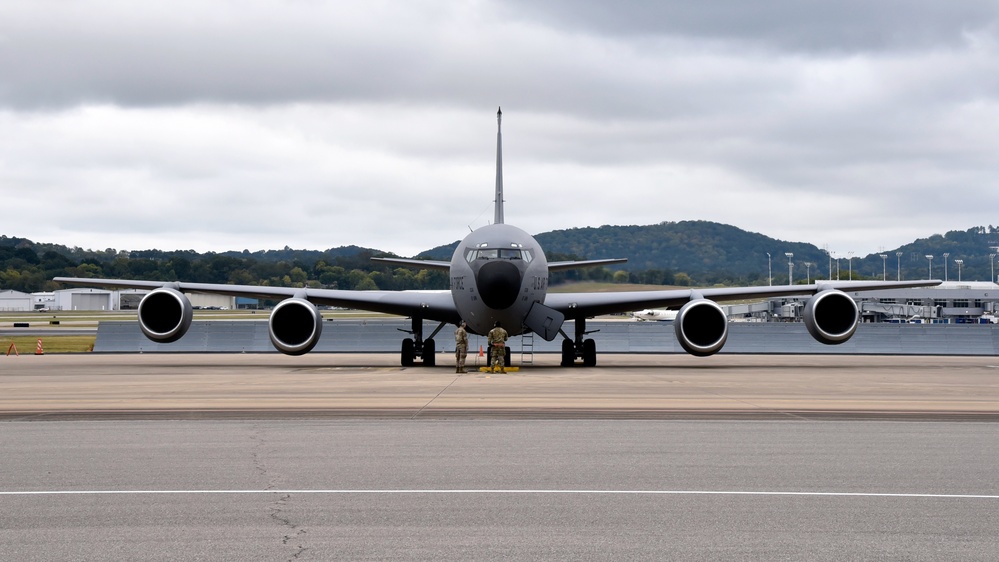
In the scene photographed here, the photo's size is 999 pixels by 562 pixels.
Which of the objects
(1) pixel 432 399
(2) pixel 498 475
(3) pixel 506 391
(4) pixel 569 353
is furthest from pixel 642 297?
(2) pixel 498 475

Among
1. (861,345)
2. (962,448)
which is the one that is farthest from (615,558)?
(861,345)

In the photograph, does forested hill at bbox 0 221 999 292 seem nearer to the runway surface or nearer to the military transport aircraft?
the military transport aircraft

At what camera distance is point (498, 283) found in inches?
1051

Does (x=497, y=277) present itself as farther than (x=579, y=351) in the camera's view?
No

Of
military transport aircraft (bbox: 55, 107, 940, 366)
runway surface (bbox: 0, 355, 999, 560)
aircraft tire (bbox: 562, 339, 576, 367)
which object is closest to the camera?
runway surface (bbox: 0, 355, 999, 560)

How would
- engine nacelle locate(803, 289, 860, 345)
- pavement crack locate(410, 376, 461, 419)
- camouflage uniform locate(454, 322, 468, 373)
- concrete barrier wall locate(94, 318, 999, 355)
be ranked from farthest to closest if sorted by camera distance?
1. concrete barrier wall locate(94, 318, 999, 355)
2. engine nacelle locate(803, 289, 860, 345)
3. camouflage uniform locate(454, 322, 468, 373)
4. pavement crack locate(410, 376, 461, 419)

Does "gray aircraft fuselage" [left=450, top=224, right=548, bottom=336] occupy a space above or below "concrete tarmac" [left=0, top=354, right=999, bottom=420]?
above

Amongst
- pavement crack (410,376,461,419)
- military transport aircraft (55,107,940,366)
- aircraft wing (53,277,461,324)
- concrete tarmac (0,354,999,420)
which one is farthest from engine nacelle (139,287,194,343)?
pavement crack (410,376,461,419)

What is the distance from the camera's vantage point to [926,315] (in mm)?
105375

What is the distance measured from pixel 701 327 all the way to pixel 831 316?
3.81 m

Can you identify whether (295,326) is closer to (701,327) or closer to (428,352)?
(428,352)

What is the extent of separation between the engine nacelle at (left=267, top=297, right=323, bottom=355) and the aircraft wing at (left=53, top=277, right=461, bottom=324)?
4.14 feet

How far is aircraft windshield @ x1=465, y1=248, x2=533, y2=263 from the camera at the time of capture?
27.4 m

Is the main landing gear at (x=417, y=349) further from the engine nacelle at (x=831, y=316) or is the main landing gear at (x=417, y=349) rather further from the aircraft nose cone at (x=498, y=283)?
the engine nacelle at (x=831, y=316)
